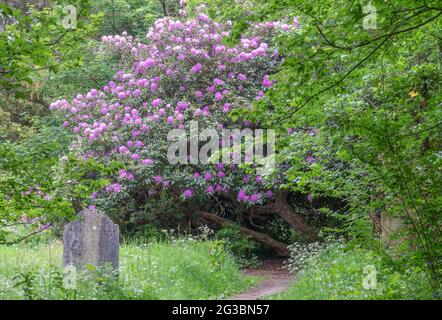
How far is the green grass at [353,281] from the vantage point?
572 cm

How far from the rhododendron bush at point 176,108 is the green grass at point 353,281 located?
3333 mm

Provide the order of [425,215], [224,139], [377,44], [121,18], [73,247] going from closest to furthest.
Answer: [377,44] → [425,215] → [73,247] → [224,139] → [121,18]

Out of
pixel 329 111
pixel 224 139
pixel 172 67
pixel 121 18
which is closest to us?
pixel 329 111

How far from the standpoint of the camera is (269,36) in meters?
14.5

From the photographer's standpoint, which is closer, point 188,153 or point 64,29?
point 64,29

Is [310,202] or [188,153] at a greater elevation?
[188,153]

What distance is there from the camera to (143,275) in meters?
8.21

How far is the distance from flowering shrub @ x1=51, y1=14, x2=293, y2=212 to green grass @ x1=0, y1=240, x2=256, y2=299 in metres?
2.07

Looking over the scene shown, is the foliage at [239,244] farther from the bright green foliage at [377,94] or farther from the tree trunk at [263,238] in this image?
the bright green foliage at [377,94]

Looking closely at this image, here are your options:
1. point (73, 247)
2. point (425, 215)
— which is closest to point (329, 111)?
point (425, 215)

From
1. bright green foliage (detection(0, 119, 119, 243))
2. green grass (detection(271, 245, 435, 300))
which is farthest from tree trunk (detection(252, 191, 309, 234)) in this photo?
bright green foliage (detection(0, 119, 119, 243))

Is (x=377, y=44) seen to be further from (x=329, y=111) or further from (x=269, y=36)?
(x=269, y=36)

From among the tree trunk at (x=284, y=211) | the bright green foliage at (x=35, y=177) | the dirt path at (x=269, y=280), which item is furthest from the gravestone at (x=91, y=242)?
the tree trunk at (x=284, y=211)

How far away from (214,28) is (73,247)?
810 cm
